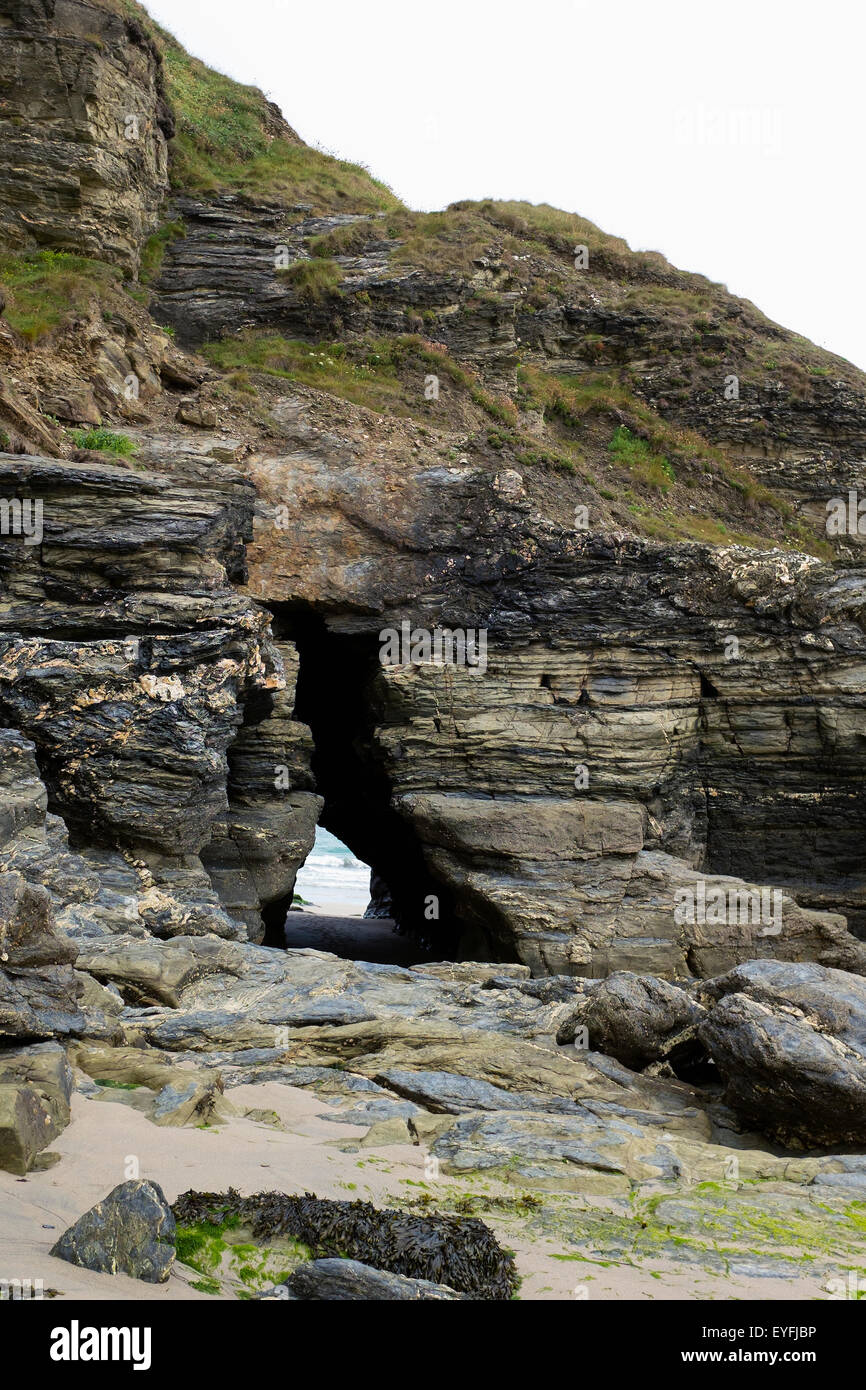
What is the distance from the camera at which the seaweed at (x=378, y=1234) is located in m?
5.26

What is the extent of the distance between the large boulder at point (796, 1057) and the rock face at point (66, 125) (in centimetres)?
2668

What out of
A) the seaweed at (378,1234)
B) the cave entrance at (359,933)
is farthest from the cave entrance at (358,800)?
the seaweed at (378,1234)

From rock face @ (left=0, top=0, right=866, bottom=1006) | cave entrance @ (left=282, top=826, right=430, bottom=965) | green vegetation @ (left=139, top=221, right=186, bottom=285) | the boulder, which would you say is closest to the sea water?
cave entrance @ (left=282, top=826, right=430, bottom=965)

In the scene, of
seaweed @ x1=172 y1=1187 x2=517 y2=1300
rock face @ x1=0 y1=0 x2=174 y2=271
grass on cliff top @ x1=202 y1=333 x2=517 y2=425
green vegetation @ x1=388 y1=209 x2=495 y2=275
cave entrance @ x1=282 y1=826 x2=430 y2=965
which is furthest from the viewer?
green vegetation @ x1=388 y1=209 x2=495 y2=275

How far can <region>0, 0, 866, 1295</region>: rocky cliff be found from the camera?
1152 cm

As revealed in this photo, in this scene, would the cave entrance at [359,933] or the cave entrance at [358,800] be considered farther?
the cave entrance at [359,933]

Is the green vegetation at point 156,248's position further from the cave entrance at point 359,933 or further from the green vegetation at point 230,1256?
the green vegetation at point 230,1256

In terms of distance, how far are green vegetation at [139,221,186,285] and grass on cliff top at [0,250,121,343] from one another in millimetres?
2689

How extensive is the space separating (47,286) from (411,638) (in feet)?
44.8

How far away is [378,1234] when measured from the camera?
560cm

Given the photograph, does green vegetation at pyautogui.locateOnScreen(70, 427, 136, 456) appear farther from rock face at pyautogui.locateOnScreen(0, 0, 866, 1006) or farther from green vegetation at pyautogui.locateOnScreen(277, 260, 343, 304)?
green vegetation at pyautogui.locateOnScreen(277, 260, 343, 304)

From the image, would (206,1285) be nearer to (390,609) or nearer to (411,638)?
(411,638)

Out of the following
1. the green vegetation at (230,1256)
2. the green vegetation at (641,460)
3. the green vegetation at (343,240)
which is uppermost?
the green vegetation at (343,240)
